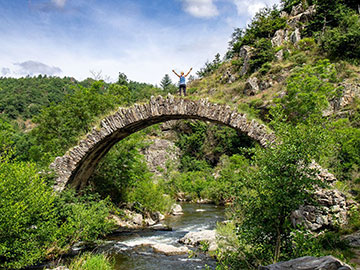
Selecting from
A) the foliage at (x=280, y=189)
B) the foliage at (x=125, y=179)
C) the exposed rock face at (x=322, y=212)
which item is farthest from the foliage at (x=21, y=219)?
the foliage at (x=125, y=179)

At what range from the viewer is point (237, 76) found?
44.8 m

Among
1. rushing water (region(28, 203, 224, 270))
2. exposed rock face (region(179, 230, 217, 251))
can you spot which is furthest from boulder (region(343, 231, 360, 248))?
exposed rock face (region(179, 230, 217, 251))

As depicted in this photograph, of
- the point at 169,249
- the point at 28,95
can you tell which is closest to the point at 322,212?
the point at 169,249

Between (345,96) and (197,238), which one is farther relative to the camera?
(345,96)

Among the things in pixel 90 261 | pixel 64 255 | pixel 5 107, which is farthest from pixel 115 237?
pixel 5 107

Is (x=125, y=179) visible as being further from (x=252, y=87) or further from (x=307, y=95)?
(x=252, y=87)

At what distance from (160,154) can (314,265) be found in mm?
32694

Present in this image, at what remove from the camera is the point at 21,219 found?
6.36 meters

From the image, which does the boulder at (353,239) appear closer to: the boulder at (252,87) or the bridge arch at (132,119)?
the bridge arch at (132,119)

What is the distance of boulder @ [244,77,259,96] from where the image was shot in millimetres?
35263

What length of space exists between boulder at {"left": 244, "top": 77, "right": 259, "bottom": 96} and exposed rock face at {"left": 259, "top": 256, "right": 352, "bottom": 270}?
1314 inches

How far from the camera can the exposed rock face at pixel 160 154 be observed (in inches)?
1311

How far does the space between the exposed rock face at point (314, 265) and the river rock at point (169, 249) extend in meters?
6.86

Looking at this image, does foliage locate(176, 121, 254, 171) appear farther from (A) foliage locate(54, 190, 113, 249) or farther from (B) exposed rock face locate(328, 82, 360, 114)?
(A) foliage locate(54, 190, 113, 249)
